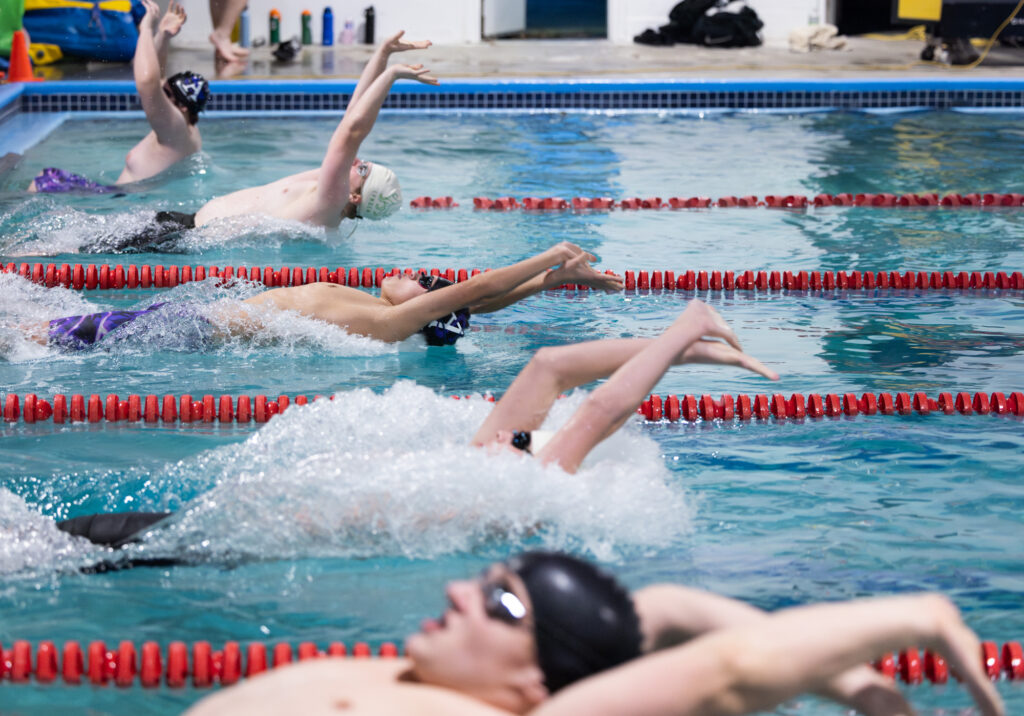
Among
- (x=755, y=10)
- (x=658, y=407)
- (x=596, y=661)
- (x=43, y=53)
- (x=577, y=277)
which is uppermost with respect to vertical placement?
(x=755, y=10)

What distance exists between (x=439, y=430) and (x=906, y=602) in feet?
6.27

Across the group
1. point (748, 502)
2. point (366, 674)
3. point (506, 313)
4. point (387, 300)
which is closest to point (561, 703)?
point (366, 674)

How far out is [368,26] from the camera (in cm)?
1250

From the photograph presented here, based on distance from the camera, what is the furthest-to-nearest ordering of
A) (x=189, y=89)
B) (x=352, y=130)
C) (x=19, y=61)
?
(x=19, y=61) → (x=189, y=89) → (x=352, y=130)

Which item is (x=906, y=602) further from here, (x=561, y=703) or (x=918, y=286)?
(x=918, y=286)

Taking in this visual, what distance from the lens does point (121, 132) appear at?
29.2 feet

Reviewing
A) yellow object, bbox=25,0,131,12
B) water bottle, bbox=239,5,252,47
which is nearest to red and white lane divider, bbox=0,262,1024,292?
yellow object, bbox=25,0,131,12

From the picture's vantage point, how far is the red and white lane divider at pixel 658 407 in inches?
150

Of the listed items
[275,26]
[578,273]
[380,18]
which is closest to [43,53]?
[275,26]

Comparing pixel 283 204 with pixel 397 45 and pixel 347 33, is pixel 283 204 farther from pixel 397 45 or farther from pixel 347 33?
pixel 347 33

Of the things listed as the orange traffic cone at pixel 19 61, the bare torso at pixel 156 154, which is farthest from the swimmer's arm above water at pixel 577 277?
the orange traffic cone at pixel 19 61

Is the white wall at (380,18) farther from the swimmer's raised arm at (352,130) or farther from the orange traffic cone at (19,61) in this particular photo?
the swimmer's raised arm at (352,130)

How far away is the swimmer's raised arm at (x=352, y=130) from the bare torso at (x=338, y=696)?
133 inches

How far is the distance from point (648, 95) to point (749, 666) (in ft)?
29.1
